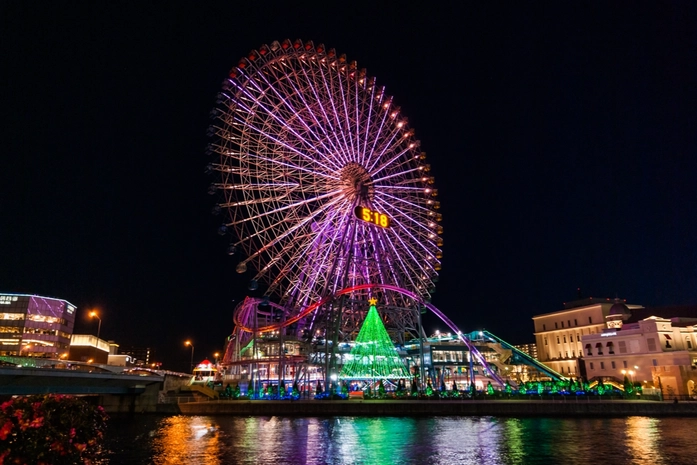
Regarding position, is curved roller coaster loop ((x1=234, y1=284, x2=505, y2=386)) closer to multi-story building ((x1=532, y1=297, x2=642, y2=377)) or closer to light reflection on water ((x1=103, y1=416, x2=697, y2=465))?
light reflection on water ((x1=103, y1=416, x2=697, y2=465))

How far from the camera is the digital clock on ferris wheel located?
5691 cm

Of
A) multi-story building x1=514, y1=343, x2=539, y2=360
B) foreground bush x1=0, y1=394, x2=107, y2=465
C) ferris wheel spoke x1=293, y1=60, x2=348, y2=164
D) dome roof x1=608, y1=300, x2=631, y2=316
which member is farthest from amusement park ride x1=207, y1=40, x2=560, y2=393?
multi-story building x1=514, y1=343, x2=539, y2=360

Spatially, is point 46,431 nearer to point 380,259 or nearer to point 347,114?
point 347,114

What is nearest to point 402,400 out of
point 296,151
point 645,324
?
point 296,151

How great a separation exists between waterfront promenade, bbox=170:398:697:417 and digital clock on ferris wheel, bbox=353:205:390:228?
20.2m

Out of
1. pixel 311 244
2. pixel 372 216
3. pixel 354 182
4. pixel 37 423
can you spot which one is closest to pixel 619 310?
pixel 372 216

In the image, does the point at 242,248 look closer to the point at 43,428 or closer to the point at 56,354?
the point at 43,428

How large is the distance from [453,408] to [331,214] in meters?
25.8

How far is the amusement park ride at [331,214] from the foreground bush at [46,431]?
1820 inches

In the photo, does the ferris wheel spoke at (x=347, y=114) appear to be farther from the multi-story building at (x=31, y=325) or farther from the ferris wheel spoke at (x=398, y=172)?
the multi-story building at (x=31, y=325)

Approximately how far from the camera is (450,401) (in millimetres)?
47375

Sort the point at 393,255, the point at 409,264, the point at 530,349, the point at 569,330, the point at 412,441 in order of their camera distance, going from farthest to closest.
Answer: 1. the point at 530,349
2. the point at 569,330
3. the point at 409,264
4. the point at 393,255
5. the point at 412,441

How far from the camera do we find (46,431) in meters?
9.77

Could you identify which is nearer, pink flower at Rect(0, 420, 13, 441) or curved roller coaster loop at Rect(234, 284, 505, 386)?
pink flower at Rect(0, 420, 13, 441)
